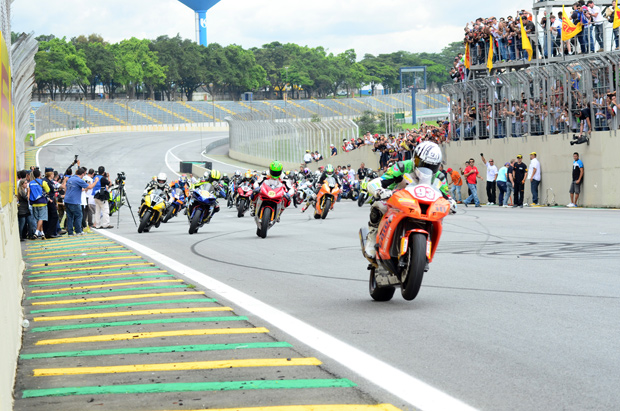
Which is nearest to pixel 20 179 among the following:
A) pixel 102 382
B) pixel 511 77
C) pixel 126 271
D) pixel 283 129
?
pixel 126 271

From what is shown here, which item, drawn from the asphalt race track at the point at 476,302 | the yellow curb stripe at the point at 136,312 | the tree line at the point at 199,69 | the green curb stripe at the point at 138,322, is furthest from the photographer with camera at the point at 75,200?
the tree line at the point at 199,69

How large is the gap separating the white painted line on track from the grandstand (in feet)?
163

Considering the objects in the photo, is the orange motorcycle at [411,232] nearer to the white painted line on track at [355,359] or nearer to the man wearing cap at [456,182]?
the white painted line on track at [355,359]

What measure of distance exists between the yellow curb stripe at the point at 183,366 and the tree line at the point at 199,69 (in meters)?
104

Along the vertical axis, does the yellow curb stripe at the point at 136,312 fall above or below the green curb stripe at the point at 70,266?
above

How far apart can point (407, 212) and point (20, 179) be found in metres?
11.9

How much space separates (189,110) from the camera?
112 meters

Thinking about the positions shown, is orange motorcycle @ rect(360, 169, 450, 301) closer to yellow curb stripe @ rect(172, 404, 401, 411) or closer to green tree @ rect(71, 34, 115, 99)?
yellow curb stripe @ rect(172, 404, 401, 411)

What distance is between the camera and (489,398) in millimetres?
4715

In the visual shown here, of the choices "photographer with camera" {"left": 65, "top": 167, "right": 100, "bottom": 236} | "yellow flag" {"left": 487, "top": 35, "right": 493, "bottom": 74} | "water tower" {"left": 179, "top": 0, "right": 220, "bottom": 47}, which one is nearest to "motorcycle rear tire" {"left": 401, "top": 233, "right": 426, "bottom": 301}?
"photographer with camera" {"left": 65, "top": 167, "right": 100, "bottom": 236}

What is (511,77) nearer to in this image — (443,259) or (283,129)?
(443,259)

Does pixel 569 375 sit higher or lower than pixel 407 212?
lower

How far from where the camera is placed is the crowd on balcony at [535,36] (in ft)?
84.4

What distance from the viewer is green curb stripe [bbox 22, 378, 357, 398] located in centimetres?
515
